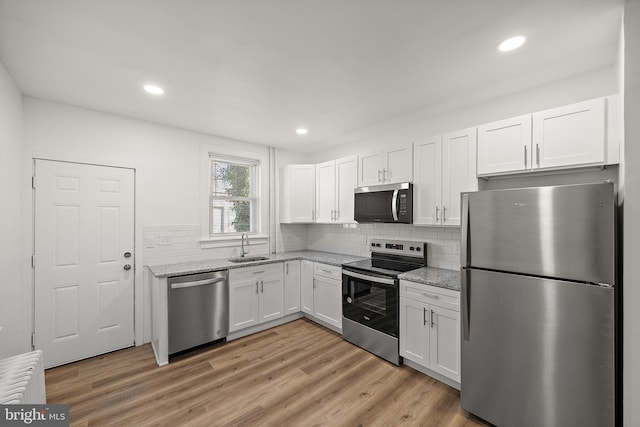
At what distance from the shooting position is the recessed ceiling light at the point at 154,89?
8.00 feet

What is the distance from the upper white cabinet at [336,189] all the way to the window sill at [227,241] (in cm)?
94

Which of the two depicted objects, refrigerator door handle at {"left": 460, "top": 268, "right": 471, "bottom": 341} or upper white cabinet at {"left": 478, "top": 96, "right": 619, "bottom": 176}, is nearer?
upper white cabinet at {"left": 478, "top": 96, "right": 619, "bottom": 176}

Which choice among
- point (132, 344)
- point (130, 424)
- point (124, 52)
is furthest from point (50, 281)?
point (124, 52)

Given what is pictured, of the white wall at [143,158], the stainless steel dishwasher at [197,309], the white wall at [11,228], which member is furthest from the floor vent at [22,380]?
the white wall at [143,158]


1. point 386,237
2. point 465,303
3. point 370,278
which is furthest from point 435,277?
point 386,237

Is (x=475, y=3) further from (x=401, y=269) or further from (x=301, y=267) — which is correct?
(x=301, y=267)

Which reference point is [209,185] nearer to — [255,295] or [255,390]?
[255,295]

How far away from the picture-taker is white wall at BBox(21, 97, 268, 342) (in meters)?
2.65

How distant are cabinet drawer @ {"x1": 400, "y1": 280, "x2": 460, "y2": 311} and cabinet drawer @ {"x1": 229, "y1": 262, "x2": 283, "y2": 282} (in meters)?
1.73

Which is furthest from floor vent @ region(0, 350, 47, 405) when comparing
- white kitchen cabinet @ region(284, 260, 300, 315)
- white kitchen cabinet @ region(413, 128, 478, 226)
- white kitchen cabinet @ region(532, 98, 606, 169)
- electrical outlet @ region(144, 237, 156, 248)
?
white kitchen cabinet @ region(532, 98, 606, 169)

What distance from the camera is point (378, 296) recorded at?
287 cm

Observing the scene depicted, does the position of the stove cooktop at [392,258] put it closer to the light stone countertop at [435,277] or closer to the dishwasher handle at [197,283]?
the light stone countertop at [435,277]

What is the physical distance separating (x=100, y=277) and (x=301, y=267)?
2333 millimetres

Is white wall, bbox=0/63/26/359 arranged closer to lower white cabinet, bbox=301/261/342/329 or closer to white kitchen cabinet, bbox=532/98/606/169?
lower white cabinet, bbox=301/261/342/329
